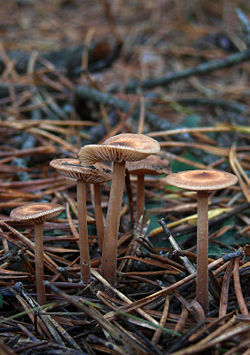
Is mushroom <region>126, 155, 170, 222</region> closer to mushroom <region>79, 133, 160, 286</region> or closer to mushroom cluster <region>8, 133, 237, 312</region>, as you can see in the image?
mushroom cluster <region>8, 133, 237, 312</region>

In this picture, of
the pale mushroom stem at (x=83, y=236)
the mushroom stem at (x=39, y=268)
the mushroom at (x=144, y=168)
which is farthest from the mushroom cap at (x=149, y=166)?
the mushroom stem at (x=39, y=268)

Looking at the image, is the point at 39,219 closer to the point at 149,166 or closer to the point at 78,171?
the point at 78,171

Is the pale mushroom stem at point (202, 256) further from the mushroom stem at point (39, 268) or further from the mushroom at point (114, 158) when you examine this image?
the mushroom stem at point (39, 268)

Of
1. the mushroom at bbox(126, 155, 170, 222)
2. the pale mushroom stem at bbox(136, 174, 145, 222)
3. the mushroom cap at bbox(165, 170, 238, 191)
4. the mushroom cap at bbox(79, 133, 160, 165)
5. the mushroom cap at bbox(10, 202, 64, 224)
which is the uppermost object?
the mushroom cap at bbox(79, 133, 160, 165)

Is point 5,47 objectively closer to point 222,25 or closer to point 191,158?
point 191,158

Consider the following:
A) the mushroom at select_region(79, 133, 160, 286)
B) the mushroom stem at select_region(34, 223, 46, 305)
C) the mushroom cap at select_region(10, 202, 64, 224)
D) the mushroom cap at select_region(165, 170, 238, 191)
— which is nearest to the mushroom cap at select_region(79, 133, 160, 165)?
the mushroom at select_region(79, 133, 160, 286)

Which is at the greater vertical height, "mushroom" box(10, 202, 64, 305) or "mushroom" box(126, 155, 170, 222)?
"mushroom" box(126, 155, 170, 222)
